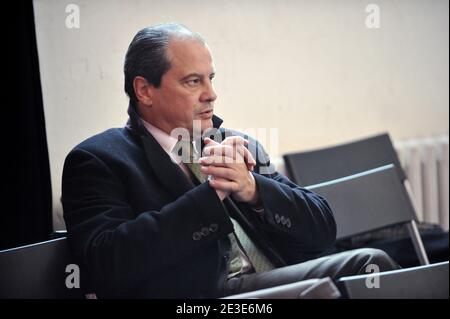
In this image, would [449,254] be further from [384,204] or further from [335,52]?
[335,52]

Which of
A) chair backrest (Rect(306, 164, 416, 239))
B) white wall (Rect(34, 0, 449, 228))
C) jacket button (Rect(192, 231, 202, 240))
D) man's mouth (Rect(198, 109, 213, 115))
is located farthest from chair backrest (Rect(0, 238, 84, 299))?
chair backrest (Rect(306, 164, 416, 239))

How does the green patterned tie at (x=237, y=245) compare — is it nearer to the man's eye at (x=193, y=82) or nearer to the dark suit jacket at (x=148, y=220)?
the dark suit jacket at (x=148, y=220)

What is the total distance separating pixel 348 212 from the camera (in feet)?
9.27

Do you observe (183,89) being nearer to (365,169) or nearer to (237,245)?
(237,245)

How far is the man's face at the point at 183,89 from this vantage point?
2182mm

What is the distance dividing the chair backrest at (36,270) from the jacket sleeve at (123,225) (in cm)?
9

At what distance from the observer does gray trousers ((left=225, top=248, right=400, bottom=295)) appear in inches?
86.4

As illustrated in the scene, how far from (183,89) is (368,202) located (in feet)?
3.17

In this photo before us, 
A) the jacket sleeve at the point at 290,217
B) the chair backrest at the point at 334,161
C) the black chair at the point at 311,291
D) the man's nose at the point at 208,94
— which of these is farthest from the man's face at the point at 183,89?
the chair backrest at the point at 334,161

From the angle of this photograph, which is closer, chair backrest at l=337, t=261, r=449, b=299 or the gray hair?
chair backrest at l=337, t=261, r=449, b=299

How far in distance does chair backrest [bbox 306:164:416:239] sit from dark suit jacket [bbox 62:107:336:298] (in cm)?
52

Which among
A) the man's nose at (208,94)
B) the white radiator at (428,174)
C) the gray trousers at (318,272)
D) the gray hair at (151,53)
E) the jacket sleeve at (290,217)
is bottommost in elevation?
the white radiator at (428,174)

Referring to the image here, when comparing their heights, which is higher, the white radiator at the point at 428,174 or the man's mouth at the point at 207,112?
the man's mouth at the point at 207,112

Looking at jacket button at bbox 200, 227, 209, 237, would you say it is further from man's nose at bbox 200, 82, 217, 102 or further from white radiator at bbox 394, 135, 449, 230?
white radiator at bbox 394, 135, 449, 230
